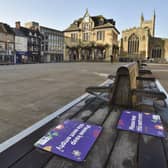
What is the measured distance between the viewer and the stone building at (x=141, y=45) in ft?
137

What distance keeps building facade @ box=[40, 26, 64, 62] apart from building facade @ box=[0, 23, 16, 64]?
9.10 m

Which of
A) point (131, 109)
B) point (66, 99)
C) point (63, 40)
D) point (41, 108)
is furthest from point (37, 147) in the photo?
point (63, 40)

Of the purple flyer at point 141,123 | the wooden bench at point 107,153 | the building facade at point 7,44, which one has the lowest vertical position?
the wooden bench at point 107,153

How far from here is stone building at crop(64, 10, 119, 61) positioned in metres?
35.8

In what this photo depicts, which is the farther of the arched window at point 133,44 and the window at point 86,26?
the arched window at point 133,44

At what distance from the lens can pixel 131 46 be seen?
43094 millimetres

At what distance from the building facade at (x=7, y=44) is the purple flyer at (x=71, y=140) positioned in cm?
3125

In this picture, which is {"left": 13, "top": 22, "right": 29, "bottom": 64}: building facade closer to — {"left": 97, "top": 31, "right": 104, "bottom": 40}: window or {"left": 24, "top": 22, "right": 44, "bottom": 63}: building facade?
{"left": 24, "top": 22, "right": 44, "bottom": 63}: building facade

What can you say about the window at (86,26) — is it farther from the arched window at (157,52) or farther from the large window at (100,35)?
the arched window at (157,52)

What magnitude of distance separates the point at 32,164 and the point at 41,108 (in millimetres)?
2227

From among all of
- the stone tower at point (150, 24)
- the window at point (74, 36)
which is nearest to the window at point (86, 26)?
the window at point (74, 36)

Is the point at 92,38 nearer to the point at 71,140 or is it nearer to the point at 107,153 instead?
the point at 71,140

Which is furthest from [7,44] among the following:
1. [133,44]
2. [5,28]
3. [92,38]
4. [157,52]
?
[157,52]

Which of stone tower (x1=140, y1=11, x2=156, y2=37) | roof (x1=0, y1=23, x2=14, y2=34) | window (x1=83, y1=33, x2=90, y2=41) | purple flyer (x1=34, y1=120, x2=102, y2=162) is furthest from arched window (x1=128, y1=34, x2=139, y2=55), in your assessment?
purple flyer (x1=34, y1=120, x2=102, y2=162)
